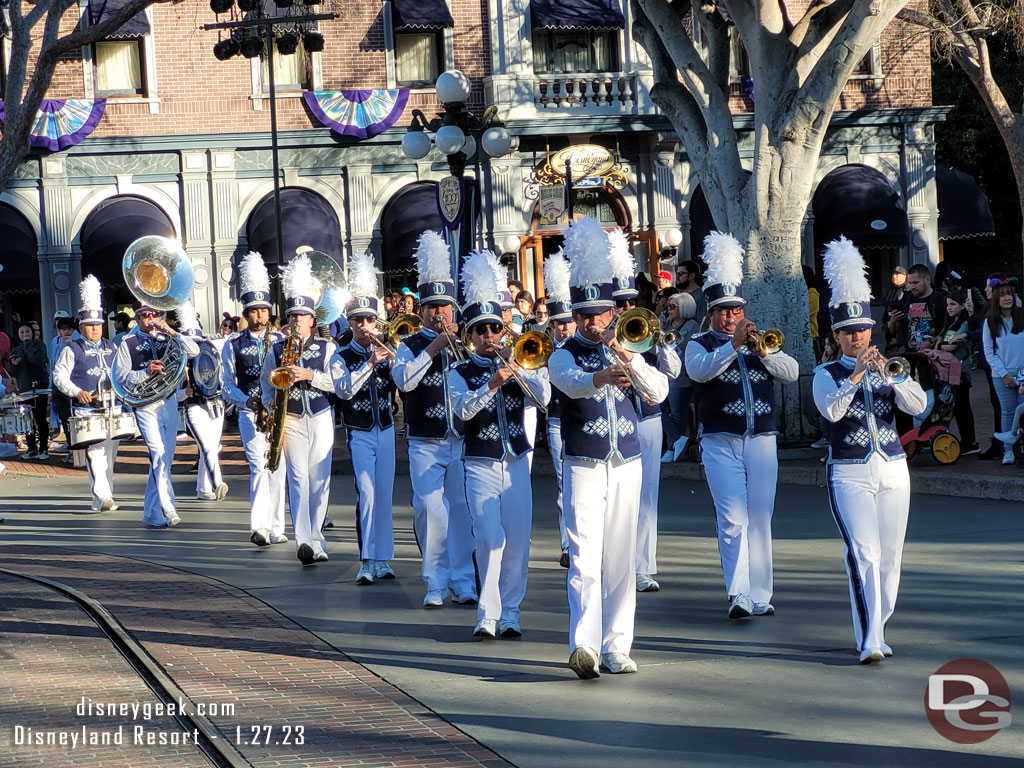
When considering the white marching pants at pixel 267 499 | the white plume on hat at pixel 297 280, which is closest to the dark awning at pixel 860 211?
the white marching pants at pixel 267 499

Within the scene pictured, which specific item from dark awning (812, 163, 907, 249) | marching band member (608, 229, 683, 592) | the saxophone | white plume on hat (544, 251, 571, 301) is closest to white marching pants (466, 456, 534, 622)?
marching band member (608, 229, 683, 592)

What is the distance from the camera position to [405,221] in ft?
101

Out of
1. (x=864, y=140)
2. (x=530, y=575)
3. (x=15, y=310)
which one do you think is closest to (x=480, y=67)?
(x=864, y=140)

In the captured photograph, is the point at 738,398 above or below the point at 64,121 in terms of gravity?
below

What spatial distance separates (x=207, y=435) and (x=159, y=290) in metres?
2.11

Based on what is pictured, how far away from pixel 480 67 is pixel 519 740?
26405 mm

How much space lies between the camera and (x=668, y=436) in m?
18.2

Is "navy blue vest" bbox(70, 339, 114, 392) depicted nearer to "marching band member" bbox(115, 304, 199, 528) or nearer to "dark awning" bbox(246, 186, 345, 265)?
"marching band member" bbox(115, 304, 199, 528)

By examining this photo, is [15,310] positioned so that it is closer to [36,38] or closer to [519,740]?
[36,38]

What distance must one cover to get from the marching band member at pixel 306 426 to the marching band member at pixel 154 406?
3.06 meters

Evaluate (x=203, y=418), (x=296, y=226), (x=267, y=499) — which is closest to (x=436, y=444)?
(x=267, y=499)

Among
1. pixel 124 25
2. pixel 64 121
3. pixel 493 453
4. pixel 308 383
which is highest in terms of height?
pixel 124 25

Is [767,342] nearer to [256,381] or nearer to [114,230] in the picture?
[256,381]

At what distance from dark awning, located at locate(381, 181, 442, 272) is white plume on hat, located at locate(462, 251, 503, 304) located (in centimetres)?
2107
